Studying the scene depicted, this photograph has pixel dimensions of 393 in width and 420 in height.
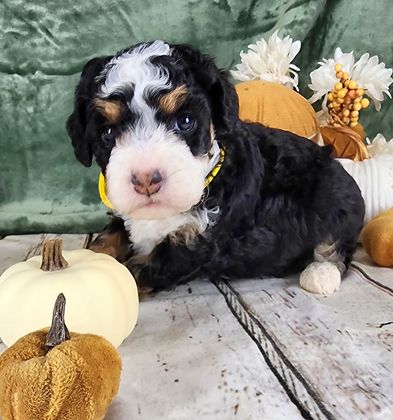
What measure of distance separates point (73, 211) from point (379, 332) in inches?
62.2

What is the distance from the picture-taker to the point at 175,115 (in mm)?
1586

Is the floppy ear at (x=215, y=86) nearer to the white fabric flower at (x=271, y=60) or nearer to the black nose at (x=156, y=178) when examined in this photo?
the black nose at (x=156, y=178)

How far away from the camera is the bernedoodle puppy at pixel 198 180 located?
1.53 m

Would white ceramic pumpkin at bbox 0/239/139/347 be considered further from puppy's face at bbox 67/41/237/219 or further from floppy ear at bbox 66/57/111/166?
floppy ear at bbox 66/57/111/166

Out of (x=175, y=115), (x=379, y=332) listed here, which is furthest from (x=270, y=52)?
(x=379, y=332)

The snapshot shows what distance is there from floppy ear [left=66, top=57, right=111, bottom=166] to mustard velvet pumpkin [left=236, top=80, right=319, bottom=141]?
2.71 feet

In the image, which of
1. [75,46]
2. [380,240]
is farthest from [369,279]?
[75,46]

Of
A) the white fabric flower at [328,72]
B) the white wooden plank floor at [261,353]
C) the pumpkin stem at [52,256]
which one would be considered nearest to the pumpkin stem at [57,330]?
the white wooden plank floor at [261,353]

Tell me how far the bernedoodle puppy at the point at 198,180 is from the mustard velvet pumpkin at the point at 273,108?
35 centimetres

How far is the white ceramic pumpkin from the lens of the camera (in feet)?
4.33

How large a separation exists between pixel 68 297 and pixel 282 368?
0.49 m

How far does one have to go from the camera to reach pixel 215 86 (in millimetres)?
1706

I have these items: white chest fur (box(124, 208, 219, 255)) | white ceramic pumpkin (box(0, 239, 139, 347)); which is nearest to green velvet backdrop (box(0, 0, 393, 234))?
white chest fur (box(124, 208, 219, 255))

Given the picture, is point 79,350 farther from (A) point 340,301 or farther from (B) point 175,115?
(A) point 340,301
